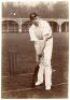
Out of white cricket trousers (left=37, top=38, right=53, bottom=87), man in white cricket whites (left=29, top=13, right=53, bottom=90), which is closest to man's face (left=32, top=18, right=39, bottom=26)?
man in white cricket whites (left=29, top=13, right=53, bottom=90)

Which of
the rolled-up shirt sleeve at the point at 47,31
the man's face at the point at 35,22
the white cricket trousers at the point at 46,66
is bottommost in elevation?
the white cricket trousers at the point at 46,66

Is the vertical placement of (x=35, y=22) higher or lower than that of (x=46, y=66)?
higher

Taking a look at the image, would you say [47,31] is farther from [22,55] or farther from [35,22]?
[22,55]

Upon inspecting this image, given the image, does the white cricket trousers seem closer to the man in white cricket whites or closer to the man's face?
the man in white cricket whites

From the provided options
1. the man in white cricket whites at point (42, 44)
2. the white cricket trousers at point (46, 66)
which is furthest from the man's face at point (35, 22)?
the white cricket trousers at point (46, 66)

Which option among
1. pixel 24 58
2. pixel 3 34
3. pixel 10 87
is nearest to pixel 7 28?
pixel 3 34

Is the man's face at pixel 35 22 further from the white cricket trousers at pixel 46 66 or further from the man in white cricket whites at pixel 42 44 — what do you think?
the white cricket trousers at pixel 46 66

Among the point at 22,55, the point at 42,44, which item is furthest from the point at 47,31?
Result: the point at 22,55

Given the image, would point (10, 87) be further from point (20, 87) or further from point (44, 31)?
point (44, 31)
